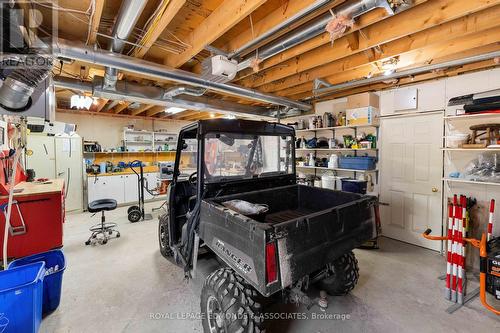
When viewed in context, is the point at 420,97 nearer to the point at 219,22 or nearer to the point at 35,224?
the point at 219,22

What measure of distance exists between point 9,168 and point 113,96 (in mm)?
1727

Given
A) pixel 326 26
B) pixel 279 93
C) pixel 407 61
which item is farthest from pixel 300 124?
pixel 326 26

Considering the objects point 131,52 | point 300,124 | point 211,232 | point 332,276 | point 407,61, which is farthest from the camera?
point 300,124

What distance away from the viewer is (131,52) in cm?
273

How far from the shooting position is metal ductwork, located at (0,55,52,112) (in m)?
1.74

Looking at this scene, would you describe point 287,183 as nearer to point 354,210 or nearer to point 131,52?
point 354,210

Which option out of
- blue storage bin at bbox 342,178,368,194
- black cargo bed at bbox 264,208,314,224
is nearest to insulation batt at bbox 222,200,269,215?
black cargo bed at bbox 264,208,314,224

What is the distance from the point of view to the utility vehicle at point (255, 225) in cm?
133

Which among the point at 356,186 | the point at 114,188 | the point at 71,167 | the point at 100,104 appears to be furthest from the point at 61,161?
the point at 356,186

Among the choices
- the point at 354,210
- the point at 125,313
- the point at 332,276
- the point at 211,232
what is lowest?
the point at 125,313

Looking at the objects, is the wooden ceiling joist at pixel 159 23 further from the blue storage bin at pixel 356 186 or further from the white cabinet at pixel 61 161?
the white cabinet at pixel 61 161

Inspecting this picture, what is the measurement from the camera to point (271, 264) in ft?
4.08

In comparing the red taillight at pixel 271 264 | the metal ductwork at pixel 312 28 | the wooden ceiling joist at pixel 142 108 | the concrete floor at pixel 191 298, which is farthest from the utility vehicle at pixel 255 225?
the wooden ceiling joist at pixel 142 108

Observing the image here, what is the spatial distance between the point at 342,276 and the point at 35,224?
3.66 metres
